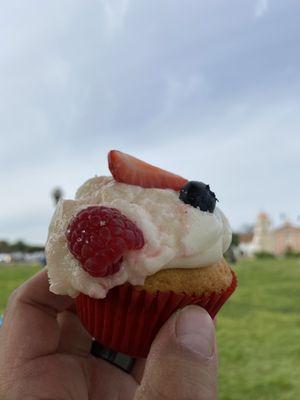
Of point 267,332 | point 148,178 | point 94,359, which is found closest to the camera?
point 148,178

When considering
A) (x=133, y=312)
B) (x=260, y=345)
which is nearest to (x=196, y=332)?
(x=133, y=312)

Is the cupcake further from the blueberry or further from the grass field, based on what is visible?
the grass field

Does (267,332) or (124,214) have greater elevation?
(124,214)

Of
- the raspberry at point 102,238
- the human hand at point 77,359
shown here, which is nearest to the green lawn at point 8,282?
the human hand at point 77,359

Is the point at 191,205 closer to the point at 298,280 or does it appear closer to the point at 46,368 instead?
the point at 46,368

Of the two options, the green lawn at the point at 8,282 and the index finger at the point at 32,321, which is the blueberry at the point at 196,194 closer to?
the index finger at the point at 32,321

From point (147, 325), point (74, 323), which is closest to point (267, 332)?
point (74, 323)

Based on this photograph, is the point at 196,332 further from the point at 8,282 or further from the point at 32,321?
the point at 8,282

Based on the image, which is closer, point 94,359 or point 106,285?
point 106,285
